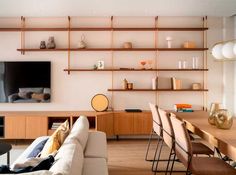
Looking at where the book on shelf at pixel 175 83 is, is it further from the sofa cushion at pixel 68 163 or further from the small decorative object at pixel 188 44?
the sofa cushion at pixel 68 163

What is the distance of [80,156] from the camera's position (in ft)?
6.31

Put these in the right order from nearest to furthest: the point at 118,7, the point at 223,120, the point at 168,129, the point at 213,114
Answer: the point at 223,120 < the point at 213,114 < the point at 168,129 < the point at 118,7

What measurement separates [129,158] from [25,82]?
2589mm

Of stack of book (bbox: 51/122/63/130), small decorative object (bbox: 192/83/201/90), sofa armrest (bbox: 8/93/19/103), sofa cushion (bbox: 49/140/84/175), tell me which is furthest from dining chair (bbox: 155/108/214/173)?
sofa armrest (bbox: 8/93/19/103)

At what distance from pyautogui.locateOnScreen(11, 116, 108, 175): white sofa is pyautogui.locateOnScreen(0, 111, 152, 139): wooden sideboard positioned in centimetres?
195

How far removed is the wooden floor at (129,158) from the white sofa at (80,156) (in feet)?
2.77

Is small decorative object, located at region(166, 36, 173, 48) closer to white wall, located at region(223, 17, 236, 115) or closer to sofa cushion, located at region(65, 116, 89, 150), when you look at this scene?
white wall, located at region(223, 17, 236, 115)

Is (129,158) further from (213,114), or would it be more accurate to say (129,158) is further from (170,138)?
(213,114)

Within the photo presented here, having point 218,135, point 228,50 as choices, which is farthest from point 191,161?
point 228,50

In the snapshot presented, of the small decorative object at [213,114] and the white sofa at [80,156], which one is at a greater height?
the small decorative object at [213,114]

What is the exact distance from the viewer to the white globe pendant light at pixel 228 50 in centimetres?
304

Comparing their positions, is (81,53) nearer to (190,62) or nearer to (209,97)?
(190,62)

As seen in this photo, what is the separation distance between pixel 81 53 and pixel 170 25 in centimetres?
189

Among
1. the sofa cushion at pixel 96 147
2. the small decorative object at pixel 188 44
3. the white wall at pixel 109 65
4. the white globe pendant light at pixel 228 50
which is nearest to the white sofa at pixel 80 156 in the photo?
the sofa cushion at pixel 96 147
